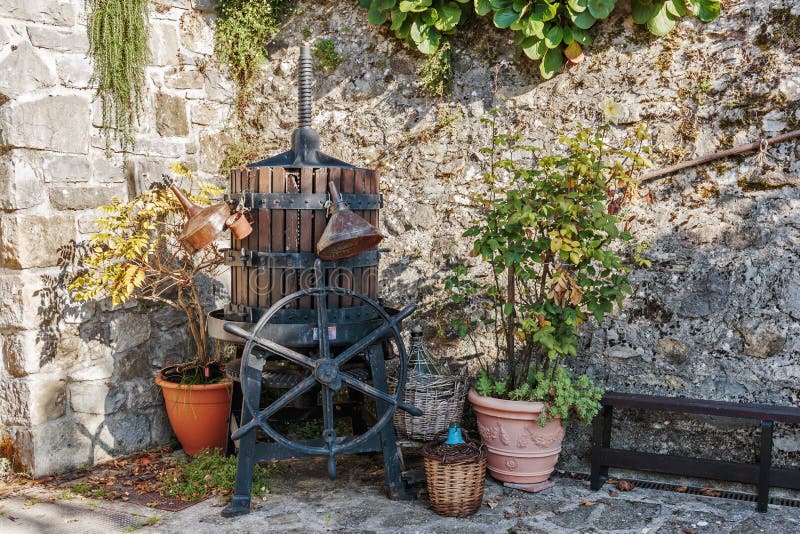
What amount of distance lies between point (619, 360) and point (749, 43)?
1.68 m

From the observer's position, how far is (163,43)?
4.31 meters

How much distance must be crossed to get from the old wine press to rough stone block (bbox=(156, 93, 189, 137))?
97cm

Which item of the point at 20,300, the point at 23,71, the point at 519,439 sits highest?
the point at 23,71

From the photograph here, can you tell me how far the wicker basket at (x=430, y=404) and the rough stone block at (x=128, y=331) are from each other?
60.3 inches

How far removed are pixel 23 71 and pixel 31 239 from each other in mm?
813

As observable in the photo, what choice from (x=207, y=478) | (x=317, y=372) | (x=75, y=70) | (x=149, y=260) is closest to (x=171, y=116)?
(x=75, y=70)

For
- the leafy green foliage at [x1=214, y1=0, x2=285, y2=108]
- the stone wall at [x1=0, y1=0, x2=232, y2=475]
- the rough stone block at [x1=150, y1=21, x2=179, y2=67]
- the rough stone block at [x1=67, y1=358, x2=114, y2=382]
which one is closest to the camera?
the stone wall at [x1=0, y1=0, x2=232, y2=475]

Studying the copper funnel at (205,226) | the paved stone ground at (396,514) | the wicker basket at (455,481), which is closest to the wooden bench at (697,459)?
the paved stone ground at (396,514)

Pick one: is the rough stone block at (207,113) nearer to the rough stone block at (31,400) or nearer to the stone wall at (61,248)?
the stone wall at (61,248)

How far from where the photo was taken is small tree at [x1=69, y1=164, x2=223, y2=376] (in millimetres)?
3732

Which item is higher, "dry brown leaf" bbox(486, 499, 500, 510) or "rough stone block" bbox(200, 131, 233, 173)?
"rough stone block" bbox(200, 131, 233, 173)

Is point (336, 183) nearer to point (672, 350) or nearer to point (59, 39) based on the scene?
point (59, 39)

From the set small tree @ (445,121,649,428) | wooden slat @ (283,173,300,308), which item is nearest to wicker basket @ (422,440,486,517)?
small tree @ (445,121,649,428)

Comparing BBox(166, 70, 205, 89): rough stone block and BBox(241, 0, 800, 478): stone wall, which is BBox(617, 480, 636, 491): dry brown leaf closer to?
BBox(241, 0, 800, 478): stone wall
